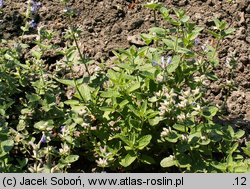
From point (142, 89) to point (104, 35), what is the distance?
111 cm

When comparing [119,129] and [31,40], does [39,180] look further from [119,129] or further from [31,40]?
[31,40]

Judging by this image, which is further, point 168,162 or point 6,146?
point 168,162

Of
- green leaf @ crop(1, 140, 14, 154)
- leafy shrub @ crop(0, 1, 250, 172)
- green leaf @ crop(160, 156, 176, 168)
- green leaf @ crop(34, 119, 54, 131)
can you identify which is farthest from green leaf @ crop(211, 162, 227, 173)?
green leaf @ crop(1, 140, 14, 154)

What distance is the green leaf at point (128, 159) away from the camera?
3.28 metres

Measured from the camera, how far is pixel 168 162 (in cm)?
329

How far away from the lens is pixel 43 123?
3.42 m

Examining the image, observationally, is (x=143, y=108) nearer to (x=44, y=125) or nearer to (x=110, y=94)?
(x=110, y=94)

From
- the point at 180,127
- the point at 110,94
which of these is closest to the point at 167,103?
the point at 180,127

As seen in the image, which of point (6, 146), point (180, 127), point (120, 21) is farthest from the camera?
point (120, 21)

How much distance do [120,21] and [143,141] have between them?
64.2 inches

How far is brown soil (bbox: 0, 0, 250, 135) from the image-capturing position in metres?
4.34

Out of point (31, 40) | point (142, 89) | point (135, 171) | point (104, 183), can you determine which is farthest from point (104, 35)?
point (104, 183)

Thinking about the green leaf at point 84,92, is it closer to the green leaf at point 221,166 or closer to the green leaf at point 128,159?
the green leaf at point 128,159

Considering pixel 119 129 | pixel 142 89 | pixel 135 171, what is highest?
pixel 142 89
